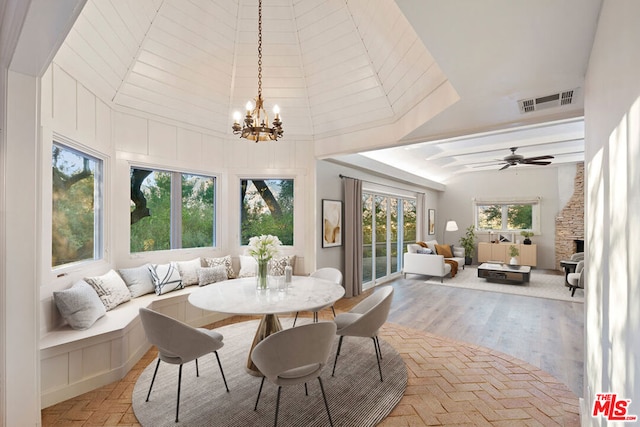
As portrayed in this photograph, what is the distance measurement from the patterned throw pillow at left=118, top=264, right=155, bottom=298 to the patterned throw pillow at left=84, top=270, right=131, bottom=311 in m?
0.14

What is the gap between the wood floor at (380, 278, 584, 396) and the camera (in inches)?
121

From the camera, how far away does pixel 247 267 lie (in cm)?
441

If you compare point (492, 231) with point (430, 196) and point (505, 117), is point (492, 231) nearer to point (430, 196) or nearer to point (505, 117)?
point (430, 196)

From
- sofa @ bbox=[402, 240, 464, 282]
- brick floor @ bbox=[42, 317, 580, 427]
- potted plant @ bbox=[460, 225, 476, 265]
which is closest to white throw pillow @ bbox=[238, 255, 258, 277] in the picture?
brick floor @ bbox=[42, 317, 580, 427]

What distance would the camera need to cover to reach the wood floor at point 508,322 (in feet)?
10.1

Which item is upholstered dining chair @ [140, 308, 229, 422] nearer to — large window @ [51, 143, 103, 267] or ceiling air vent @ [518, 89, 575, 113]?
large window @ [51, 143, 103, 267]

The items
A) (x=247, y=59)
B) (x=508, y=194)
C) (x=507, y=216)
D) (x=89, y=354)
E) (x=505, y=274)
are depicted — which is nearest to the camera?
(x=89, y=354)

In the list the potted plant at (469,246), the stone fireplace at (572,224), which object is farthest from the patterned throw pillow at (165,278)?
the stone fireplace at (572,224)

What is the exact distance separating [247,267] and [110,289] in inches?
68.2

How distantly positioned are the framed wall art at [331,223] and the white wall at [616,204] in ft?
11.9

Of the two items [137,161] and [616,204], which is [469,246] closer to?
[616,204]

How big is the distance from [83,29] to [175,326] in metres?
2.73

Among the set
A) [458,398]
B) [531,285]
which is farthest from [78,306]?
[531,285]

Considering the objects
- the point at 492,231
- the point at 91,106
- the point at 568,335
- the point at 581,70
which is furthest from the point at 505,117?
the point at 492,231
